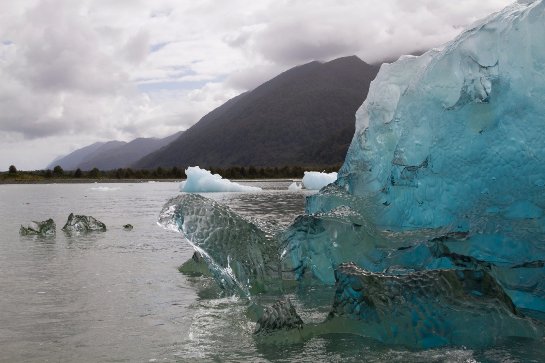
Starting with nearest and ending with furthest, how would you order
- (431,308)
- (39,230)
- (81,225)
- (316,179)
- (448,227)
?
(431,308) < (448,227) < (39,230) < (81,225) < (316,179)

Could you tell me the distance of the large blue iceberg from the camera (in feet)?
17.3

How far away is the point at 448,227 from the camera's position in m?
7.51

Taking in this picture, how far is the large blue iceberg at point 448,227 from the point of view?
207 inches

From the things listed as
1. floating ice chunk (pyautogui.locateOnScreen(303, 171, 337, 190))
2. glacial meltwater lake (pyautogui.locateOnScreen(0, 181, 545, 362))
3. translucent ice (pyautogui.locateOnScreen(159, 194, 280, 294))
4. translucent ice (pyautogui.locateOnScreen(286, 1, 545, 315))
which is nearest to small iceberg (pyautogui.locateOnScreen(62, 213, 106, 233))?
glacial meltwater lake (pyautogui.locateOnScreen(0, 181, 545, 362))

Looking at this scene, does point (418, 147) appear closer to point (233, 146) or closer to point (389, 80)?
point (389, 80)

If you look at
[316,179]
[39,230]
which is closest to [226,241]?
[39,230]

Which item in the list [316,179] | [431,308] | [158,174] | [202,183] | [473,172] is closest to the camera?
[431,308]

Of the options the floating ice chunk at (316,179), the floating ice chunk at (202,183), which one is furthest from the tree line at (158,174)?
the floating ice chunk at (202,183)

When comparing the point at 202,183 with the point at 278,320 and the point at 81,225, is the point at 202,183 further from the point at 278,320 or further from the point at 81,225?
the point at 278,320

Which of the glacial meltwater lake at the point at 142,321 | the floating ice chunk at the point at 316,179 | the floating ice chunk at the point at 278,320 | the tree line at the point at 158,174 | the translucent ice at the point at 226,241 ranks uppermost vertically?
the tree line at the point at 158,174

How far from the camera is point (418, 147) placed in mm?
8914

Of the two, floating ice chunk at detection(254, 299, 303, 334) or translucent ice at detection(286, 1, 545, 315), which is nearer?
floating ice chunk at detection(254, 299, 303, 334)

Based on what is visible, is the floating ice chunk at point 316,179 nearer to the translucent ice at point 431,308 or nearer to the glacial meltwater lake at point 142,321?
the glacial meltwater lake at point 142,321

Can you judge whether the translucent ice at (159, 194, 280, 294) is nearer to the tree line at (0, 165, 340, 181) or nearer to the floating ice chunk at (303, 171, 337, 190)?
the floating ice chunk at (303, 171, 337, 190)
